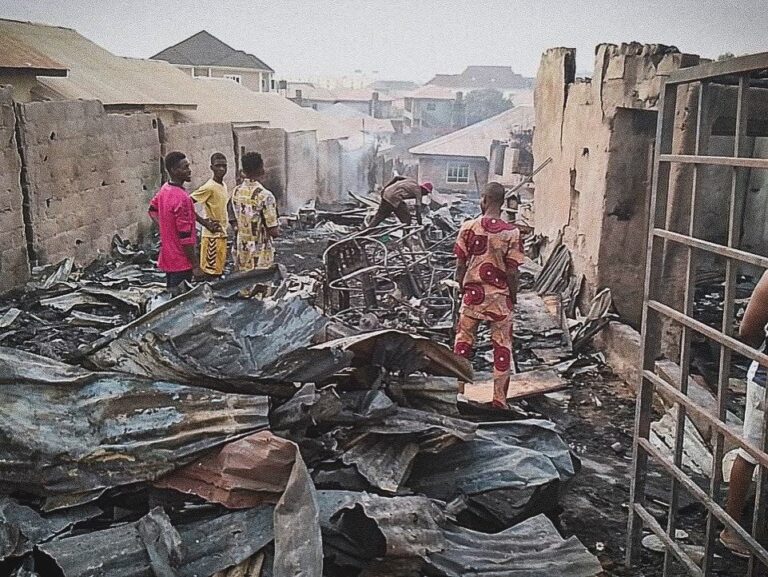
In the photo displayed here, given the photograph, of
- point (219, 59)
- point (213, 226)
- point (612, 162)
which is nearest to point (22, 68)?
point (213, 226)

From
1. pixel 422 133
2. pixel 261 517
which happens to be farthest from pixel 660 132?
pixel 422 133

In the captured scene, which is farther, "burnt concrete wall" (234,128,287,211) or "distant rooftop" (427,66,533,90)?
"distant rooftop" (427,66,533,90)

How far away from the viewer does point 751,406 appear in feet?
10.3

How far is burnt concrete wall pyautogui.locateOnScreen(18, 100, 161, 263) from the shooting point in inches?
330

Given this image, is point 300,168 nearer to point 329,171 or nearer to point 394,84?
point 329,171

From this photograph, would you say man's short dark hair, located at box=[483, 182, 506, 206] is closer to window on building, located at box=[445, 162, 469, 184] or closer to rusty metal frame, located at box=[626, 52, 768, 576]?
rusty metal frame, located at box=[626, 52, 768, 576]

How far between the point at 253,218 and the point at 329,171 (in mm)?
15286

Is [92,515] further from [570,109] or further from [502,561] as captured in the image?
[570,109]

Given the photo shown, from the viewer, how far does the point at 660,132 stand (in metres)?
3.11

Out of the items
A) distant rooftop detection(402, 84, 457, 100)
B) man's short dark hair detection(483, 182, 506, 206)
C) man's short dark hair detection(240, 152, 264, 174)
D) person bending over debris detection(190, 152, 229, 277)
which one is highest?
distant rooftop detection(402, 84, 457, 100)

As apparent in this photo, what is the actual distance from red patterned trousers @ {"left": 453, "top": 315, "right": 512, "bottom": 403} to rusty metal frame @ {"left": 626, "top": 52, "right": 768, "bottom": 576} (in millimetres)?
1838

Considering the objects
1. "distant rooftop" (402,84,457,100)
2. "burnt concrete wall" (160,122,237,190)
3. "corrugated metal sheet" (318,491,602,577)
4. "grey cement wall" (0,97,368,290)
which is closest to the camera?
"corrugated metal sheet" (318,491,602,577)

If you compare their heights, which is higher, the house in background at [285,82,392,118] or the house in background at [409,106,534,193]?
the house in background at [285,82,392,118]

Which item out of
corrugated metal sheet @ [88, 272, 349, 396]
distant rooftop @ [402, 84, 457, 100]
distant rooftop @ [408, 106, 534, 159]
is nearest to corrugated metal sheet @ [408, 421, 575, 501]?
corrugated metal sheet @ [88, 272, 349, 396]
